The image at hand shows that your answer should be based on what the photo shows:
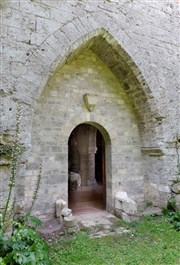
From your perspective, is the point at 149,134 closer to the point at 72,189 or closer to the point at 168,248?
the point at 168,248

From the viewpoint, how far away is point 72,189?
307 inches

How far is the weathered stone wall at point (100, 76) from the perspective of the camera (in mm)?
3287

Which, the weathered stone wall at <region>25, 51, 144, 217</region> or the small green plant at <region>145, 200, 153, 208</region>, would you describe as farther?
the small green plant at <region>145, 200, 153, 208</region>

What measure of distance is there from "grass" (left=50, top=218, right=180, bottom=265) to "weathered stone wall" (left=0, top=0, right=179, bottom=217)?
1.05 metres

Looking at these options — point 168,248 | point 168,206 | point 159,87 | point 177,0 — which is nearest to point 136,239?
point 168,248

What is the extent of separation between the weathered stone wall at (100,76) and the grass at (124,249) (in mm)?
1055

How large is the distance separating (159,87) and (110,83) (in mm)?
1169

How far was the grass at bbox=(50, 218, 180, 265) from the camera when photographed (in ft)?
8.98

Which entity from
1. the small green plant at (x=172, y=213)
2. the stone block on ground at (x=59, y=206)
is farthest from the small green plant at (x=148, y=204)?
the stone block on ground at (x=59, y=206)

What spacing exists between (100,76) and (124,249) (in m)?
3.65

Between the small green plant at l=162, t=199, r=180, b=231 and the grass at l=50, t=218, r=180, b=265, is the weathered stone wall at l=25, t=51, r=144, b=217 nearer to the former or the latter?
the small green plant at l=162, t=199, r=180, b=231

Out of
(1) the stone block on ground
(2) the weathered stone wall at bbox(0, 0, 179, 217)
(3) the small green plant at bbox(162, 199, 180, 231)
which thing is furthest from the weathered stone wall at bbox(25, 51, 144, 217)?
(3) the small green plant at bbox(162, 199, 180, 231)

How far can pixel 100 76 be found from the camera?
16.1 feet

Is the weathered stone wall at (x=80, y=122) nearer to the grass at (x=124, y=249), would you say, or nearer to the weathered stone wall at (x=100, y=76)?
the weathered stone wall at (x=100, y=76)
